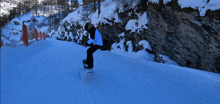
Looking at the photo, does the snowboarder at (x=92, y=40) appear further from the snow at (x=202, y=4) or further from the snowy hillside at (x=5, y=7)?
the snowy hillside at (x=5, y=7)

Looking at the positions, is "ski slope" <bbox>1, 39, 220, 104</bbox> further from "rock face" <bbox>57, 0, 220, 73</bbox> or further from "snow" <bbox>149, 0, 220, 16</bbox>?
"snow" <bbox>149, 0, 220, 16</bbox>

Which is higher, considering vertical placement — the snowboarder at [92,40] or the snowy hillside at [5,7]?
the snowy hillside at [5,7]

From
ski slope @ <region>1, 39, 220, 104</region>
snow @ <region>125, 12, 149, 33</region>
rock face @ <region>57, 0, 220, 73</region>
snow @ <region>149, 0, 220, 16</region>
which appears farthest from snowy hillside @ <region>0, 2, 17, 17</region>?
snow @ <region>149, 0, 220, 16</region>

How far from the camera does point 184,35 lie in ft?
18.5

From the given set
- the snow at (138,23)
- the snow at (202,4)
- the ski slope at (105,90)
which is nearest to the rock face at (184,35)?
the snow at (202,4)

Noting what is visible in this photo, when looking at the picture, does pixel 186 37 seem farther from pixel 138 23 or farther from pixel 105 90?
pixel 105 90

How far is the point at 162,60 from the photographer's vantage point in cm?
686

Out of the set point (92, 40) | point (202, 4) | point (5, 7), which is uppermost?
point (5, 7)

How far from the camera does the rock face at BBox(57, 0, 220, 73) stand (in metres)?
4.48

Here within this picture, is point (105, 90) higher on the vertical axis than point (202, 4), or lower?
lower

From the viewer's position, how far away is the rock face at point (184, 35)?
177 inches

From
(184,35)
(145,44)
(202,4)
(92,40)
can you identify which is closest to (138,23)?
(145,44)

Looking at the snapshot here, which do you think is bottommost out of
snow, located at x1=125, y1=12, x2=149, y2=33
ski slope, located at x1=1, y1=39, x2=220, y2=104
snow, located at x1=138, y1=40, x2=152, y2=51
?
ski slope, located at x1=1, y1=39, x2=220, y2=104

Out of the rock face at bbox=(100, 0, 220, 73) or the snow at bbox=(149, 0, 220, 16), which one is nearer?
the snow at bbox=(149, 0, 220, 16)
